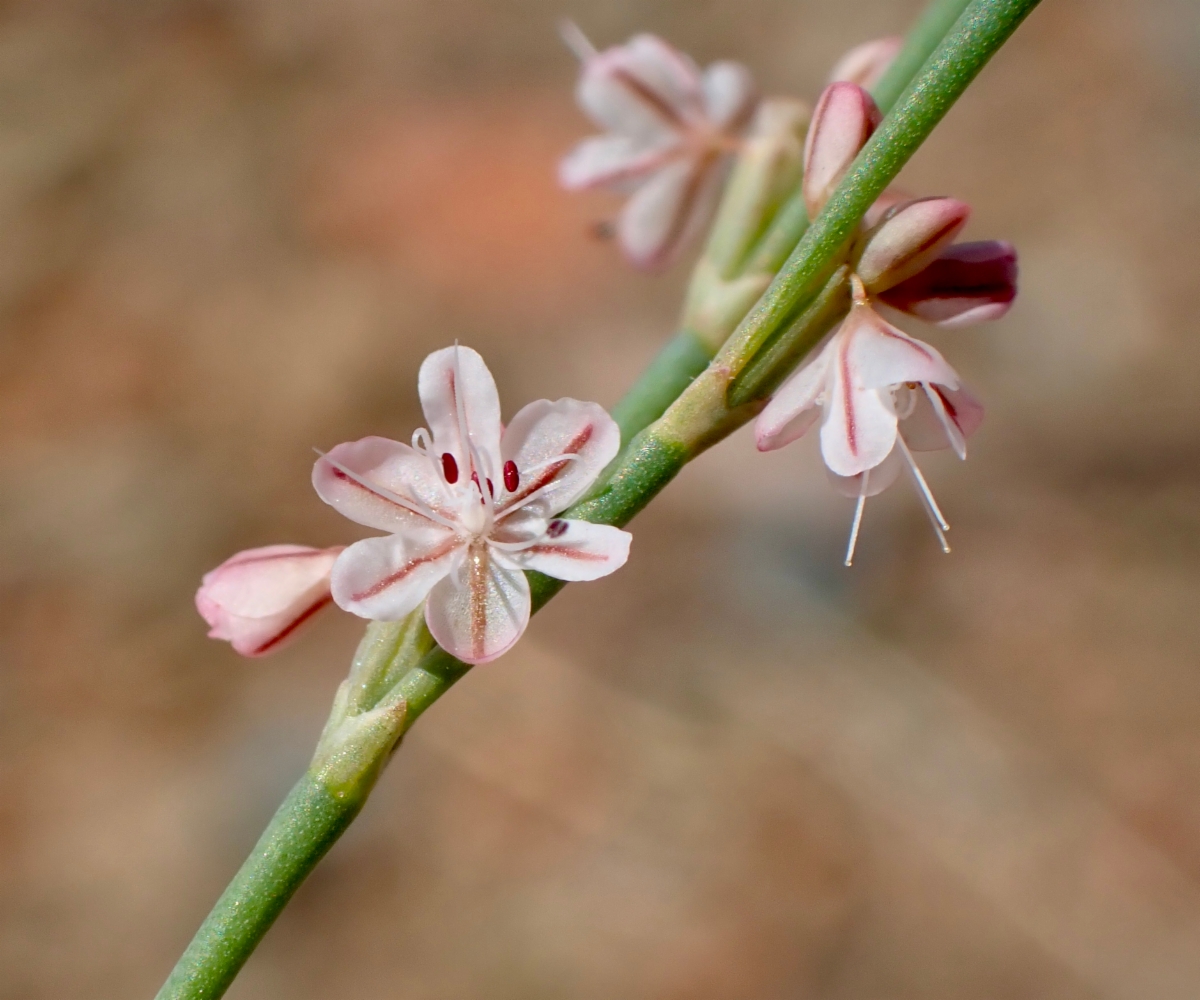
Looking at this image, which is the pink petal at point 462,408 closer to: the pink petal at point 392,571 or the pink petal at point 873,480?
the pink petal at point 392,571

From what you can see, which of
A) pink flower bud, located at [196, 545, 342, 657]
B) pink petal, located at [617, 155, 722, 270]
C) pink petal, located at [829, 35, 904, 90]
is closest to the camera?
pink flower bud, located at [196, 545, 342, 657]

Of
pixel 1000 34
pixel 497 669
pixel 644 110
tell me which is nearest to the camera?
pixel 1000 34

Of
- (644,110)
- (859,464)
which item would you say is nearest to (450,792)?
(644,110)

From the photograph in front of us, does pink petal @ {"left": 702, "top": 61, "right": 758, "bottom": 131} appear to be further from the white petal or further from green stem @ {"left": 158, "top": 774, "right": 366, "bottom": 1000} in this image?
green stem @ {"left": 158, "top": 774, "right": 366, "bottom": 1000}

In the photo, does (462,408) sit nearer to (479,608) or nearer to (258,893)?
(479,608)

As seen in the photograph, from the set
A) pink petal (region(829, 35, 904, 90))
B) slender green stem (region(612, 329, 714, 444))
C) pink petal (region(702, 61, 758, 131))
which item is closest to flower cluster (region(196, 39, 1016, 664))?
slender green stem (region(612, 329, 714, 444))

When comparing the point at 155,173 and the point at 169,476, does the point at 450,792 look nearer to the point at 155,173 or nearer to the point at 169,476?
the point at 169,476

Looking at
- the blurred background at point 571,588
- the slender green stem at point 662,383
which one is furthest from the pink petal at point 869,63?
the blurred background at point 571,588
